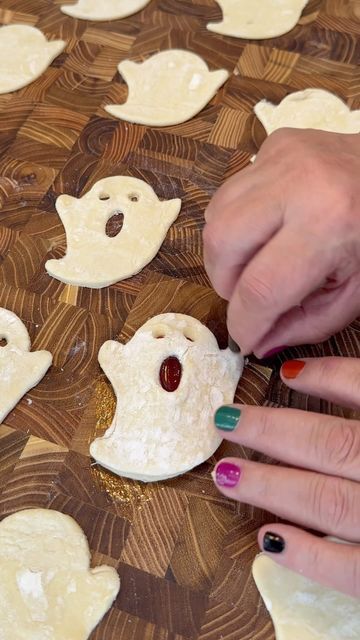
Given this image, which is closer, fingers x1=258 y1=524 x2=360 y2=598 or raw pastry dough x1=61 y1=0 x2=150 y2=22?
fingers x1=258 y1=524 x2=360 y2=598

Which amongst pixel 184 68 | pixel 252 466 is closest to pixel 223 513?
pixel 252 466

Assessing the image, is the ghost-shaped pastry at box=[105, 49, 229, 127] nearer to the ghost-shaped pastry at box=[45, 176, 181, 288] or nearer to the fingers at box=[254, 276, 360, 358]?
the ghost-shaped pastry at box=[45, 176, 181, 288]

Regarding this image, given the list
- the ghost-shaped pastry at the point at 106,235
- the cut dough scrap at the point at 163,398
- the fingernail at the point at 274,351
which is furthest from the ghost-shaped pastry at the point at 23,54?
the fingernail at the point at 274,351

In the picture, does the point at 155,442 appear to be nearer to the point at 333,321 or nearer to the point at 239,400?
the point at 239,400

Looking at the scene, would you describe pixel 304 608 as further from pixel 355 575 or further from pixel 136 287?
pixel 136 287

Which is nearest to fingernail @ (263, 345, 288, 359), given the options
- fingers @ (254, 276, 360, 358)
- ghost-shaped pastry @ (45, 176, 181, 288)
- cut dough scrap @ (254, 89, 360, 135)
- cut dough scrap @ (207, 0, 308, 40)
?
fingers @ (254, 276, 360, 358)
